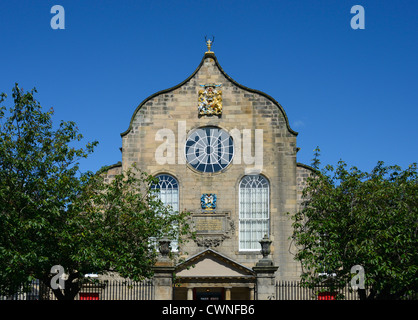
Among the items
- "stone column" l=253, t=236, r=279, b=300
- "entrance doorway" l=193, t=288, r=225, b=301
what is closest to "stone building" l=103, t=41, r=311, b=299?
"entrance doorway" l=193, t=288, r=225, b=301

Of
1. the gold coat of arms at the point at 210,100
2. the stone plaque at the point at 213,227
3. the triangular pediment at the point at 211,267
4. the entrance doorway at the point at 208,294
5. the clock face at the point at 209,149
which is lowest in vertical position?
the entrance doorway at the point at 208,294

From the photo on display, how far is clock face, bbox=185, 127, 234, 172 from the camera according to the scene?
36.5 metres

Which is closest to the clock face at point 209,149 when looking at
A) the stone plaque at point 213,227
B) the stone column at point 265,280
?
the stone plaque at point 213,227

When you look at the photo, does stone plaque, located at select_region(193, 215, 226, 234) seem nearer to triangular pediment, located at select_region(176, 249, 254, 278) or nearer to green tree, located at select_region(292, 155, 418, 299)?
triangular pediment, located at select_region(176, 249, 254, 278)

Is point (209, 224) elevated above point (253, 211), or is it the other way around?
point (253, 211)

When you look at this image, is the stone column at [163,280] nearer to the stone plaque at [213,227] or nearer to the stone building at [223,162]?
the stone building at [223,162]

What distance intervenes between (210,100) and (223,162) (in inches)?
147

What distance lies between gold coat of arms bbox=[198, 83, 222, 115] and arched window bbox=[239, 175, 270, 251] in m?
4.35

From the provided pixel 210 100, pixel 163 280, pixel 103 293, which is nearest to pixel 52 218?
pixel 163 280

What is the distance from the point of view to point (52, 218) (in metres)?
25.9

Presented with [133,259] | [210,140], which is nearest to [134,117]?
[210,140]

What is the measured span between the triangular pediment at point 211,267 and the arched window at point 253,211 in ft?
7.40

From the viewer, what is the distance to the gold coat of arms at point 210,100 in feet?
121

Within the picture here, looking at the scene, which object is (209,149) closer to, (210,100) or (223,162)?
(223,162)
